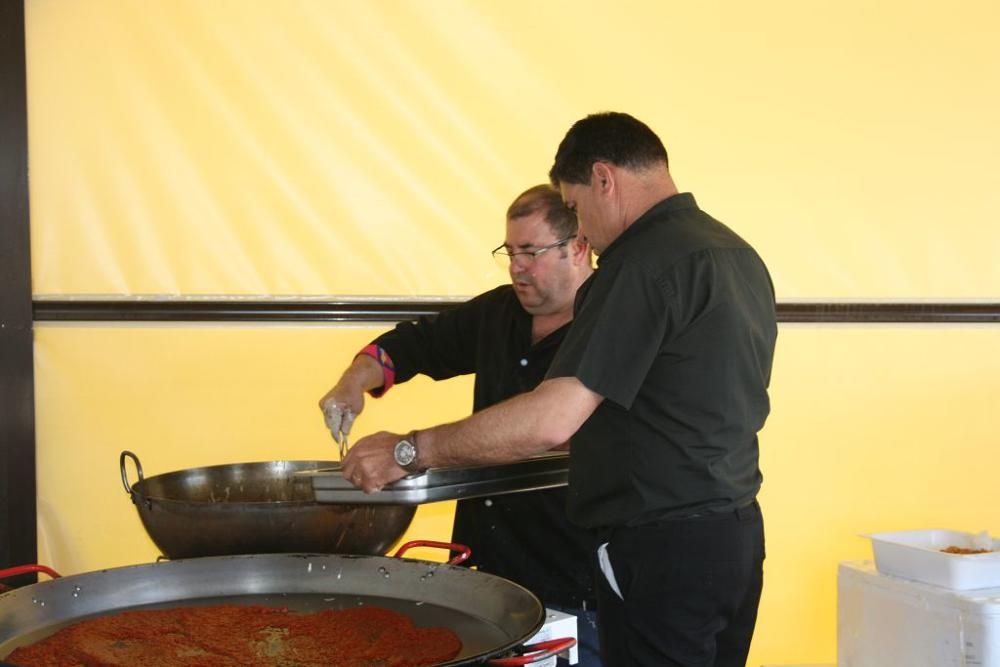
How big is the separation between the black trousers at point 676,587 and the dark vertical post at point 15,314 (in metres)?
1.99

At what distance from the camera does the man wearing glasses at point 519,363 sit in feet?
7.11

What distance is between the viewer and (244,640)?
5.24 ft

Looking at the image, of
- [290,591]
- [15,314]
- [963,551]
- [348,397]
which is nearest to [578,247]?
[348,397]

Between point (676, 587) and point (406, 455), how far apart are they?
1.60 feet

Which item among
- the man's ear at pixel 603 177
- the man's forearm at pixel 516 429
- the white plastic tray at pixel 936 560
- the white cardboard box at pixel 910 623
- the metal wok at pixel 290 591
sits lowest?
the white cardboard box at pixel 910 623

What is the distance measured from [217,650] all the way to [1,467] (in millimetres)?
1797

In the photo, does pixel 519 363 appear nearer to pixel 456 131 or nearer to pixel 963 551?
pixel 456 131

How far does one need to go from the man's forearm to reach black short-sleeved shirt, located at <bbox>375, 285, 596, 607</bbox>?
439 mm

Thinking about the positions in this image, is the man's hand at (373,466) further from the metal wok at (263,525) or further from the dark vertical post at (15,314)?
the dark vertical post at (15,314)

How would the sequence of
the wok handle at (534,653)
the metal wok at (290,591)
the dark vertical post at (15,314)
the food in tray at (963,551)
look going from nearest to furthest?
the wok handle at (534,653)
the metal wok at (290,591)
the food in tray at (963,551)
the dark vertical post at (15,314)

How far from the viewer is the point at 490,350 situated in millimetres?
2436

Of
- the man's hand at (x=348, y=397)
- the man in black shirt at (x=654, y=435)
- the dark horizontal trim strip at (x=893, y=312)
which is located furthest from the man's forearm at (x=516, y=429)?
the dark horizontal trim strip at (x=893, y=312)

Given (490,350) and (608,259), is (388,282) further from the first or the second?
(608,259)

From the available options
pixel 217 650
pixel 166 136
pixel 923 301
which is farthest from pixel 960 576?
pixel 166 136
